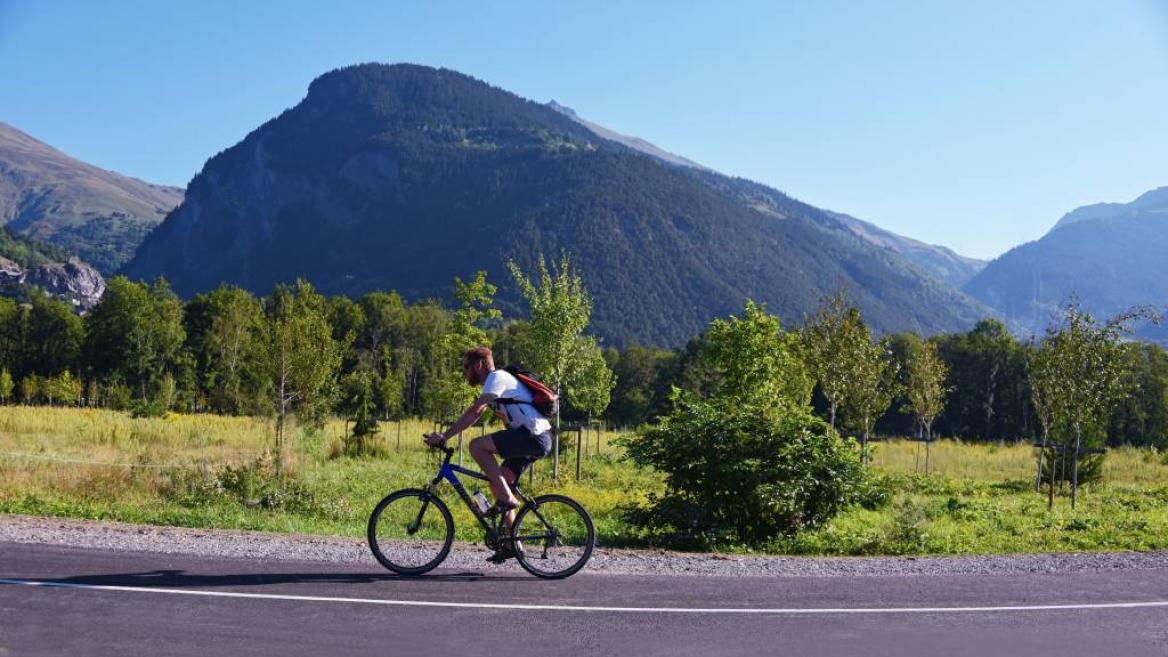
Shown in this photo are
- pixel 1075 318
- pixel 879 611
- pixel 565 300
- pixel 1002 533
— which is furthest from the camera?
pixel 565 300

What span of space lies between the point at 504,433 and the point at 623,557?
2.66m

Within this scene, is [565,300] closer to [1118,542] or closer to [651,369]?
[1118,542]

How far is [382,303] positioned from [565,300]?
75.1 metres

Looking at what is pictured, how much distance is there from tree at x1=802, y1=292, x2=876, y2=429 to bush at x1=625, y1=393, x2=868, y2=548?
18.1 meters

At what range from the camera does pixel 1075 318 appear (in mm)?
19703

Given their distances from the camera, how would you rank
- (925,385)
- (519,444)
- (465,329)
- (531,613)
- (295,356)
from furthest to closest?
1. (925,385)
2. (465,329)
3. (295,356)
4. (519,444)
5. (531,613)

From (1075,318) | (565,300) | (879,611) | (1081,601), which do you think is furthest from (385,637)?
(1075,318)

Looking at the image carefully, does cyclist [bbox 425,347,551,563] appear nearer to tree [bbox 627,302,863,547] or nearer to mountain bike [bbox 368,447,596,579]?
mountain bike [bbox 368,447,596,579]

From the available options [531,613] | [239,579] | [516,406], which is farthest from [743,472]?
[239,579]

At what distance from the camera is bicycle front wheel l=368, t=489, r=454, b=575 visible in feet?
26.3

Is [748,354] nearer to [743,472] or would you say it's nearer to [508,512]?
[743,472]

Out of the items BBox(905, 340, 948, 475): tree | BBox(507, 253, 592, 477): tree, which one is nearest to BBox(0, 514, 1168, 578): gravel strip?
BBox(507, 253, 592, 477): tree

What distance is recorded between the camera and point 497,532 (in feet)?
26.3

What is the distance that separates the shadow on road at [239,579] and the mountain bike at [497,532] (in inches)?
8.2
